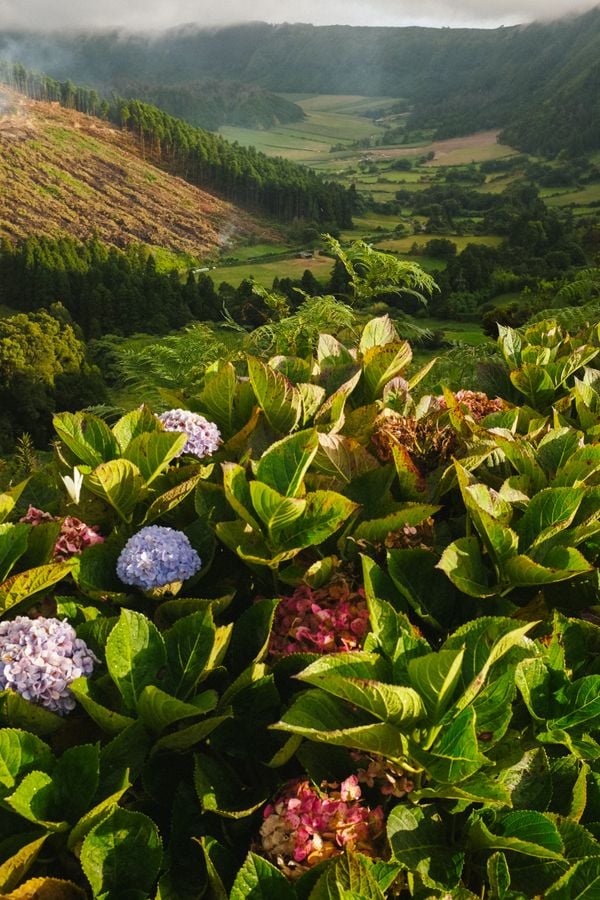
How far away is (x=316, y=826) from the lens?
1357mm

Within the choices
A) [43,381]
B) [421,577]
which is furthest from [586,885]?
[43,381]

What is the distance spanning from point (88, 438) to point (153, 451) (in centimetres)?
27

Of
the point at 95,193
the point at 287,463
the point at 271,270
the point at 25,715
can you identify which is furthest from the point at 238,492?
the point at 95,193

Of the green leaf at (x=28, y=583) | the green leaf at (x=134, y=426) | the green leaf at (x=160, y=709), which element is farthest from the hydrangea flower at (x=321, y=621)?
the green leaf at (x=134, y=426)

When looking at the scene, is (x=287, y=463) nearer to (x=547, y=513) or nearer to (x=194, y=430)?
(x=194, y=430)

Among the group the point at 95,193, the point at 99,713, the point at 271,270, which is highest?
the point at 99,713

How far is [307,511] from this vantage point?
186 centimetres

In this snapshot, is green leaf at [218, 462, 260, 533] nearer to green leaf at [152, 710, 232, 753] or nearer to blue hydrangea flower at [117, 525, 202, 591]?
blue hydrangea flower at [117, 525, 202, 591]

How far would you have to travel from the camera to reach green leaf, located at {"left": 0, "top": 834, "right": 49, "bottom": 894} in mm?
1251

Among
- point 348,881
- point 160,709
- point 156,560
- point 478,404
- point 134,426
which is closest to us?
point 348,881

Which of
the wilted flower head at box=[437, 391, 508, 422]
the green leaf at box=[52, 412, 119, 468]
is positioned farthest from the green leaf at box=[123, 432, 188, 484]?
the wilted flower head at box=[437, 391, 508, 422]

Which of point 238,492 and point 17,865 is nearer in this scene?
point 17,865

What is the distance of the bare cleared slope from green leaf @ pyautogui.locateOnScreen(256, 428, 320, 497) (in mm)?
111464

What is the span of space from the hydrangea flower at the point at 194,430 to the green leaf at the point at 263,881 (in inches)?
52.6
